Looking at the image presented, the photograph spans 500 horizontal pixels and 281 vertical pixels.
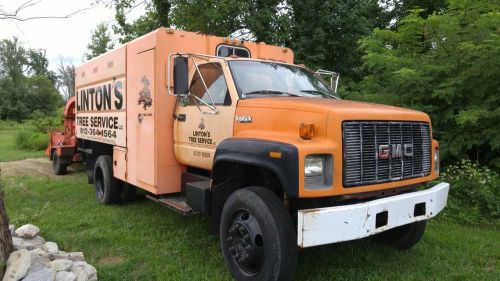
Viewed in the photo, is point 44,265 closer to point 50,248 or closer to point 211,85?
point 50,248

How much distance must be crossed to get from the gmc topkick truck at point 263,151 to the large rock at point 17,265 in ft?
5.49

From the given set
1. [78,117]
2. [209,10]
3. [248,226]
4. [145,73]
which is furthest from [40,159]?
[248,226]

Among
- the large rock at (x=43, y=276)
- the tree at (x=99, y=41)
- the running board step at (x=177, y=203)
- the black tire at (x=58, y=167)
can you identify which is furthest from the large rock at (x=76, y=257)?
the tree at (x=99, y=41)

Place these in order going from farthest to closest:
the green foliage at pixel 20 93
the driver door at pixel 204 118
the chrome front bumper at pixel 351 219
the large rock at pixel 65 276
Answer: the green foliage at pixel 20 93, the driver door at pixel 204 118, the large rock at pixel 65 276, the chrome front bumper at pixel 351 219

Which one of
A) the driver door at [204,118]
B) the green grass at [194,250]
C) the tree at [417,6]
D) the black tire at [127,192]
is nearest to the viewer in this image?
the green grass at [194,250]

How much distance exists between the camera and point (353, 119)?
380 centimetres

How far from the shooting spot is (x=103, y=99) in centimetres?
767

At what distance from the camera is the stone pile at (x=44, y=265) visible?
152 inches

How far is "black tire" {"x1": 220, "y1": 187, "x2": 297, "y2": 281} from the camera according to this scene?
144 inches

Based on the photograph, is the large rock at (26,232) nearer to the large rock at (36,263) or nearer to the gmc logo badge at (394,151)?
the large rock at (36,263)

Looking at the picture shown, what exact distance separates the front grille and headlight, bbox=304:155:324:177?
0.70ft

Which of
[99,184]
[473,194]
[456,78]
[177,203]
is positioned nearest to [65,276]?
[177,203]

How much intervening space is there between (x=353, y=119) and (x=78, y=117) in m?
7.29

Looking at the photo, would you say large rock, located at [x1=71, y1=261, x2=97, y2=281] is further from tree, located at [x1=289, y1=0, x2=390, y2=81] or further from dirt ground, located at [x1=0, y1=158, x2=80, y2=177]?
tree, located at [x1=289, y1=0, x2=390, y2=81]
